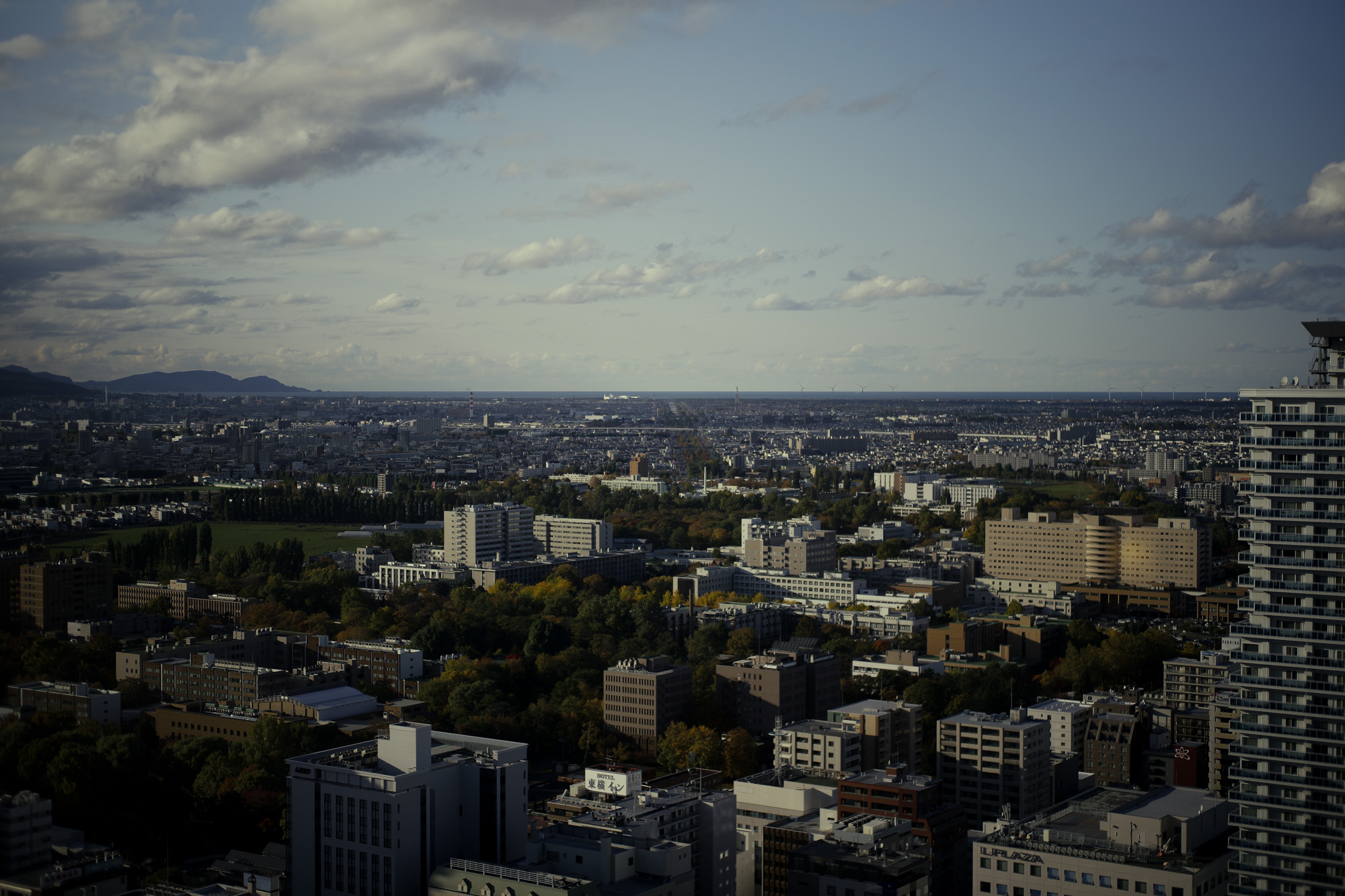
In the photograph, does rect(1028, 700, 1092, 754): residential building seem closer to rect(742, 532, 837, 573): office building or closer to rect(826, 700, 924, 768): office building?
rect(826, 700, 924, 768): office building

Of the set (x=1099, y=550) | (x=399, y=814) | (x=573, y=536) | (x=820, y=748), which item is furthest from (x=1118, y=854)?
(x=573, y=536)

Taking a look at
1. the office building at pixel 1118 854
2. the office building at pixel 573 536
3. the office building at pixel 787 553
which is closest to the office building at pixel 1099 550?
the office building at pixel 787 553

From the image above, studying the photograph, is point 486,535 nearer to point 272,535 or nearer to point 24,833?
point 272,535

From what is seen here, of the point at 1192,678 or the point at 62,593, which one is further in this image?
the point at 62,593

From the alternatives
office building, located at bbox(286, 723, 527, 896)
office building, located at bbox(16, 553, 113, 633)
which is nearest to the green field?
office building, located at bbox(16, 553, 113, 633)

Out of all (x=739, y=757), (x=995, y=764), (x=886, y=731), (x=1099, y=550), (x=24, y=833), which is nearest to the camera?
(x=24, y=833)

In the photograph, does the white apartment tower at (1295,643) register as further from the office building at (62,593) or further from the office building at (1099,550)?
the office building at (1099,550)
